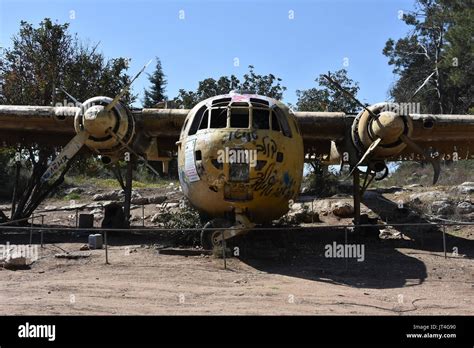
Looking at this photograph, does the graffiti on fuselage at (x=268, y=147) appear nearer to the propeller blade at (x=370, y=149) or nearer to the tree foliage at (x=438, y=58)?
the propeller blade at (x=370, y=149)

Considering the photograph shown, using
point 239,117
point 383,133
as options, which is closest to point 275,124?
point 239,117

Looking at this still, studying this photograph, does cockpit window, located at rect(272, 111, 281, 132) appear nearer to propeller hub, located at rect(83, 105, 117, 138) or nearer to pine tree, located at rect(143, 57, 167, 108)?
propeller hub, located at rect(83, 105, 117, 138)

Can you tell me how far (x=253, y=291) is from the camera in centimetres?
791

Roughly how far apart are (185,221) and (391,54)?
40210 mm

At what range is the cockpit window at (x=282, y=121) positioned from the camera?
11664 millimetres

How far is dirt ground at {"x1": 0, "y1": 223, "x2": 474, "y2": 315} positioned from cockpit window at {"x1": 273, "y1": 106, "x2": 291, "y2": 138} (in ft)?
9.31

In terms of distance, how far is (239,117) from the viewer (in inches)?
442

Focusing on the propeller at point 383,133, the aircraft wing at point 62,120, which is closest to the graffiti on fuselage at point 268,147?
the propeller at point 383,133

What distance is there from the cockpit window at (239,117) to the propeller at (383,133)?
2.88 m

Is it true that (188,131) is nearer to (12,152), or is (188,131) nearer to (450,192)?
(450,192)

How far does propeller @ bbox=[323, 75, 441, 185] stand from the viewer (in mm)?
13172

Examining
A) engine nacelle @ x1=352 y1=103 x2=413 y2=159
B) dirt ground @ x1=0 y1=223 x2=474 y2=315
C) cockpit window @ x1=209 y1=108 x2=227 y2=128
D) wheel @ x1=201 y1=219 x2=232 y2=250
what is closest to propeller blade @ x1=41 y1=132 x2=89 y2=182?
dirt ground @ x1=0 y1=223 x2=474 y2=315

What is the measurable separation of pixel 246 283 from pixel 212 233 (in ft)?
8.71
